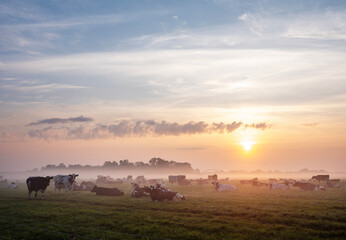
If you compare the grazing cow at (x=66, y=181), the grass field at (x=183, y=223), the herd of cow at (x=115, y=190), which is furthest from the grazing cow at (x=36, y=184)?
the grass field at (x=183, y=223)

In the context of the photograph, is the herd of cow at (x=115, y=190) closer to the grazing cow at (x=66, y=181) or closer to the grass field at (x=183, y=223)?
the grazing cow at (x=66, y=181)

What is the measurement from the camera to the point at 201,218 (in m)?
19.8

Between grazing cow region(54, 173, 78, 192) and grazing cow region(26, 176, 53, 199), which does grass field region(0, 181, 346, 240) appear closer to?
grazing cow region(26, 176, 53, 199)

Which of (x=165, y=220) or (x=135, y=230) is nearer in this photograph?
(x=135, y=230)

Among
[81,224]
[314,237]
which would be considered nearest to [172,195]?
[81,224]

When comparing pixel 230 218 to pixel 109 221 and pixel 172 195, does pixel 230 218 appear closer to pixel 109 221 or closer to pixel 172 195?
pixel 109 221

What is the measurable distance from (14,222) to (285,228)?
60.0 ft

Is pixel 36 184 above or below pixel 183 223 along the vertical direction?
above

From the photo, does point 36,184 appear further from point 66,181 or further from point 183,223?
point 183,223

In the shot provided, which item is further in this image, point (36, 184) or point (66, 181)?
point (66, 181)

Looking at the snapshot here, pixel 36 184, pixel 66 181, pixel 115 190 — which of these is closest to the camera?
pixel 36 184

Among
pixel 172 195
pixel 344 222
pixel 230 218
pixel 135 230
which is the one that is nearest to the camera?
pixel 135 230

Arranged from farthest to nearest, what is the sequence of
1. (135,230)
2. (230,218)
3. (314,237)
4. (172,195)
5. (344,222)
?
1. (172,195)
2. (230,218)
3. (344,222)
4. (135,230)
5. (314,237)

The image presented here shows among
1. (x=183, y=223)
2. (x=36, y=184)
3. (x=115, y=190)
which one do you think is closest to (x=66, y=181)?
(x=36, y=184)
